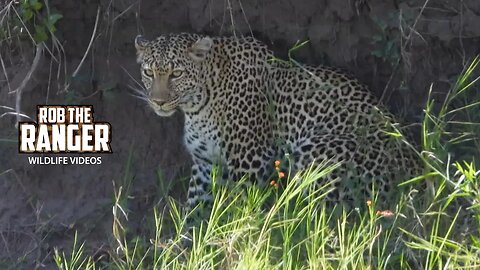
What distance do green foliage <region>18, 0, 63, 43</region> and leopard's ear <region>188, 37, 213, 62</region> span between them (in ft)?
3.14

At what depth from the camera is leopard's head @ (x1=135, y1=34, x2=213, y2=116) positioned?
30.0ft

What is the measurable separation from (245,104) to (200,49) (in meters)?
0.51

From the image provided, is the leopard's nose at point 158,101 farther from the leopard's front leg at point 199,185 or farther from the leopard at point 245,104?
the leopard's front leg at point 199,185

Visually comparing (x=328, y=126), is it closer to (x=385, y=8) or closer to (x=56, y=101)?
(x=385, y=8)

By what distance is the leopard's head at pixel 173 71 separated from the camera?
360 inches

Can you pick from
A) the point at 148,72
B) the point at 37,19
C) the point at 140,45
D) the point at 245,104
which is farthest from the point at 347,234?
the point at 37,19

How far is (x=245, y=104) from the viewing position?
9.31 m

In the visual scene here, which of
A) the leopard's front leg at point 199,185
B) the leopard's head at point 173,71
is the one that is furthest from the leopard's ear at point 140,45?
the leopard's front leg at point 199,185

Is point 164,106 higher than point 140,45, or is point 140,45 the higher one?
point 140,45

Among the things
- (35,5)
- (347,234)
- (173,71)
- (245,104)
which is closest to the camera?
(347,234)

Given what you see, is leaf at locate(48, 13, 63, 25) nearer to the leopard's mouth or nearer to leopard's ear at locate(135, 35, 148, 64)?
leopard's ear at locate(135, 35, 148, 64)

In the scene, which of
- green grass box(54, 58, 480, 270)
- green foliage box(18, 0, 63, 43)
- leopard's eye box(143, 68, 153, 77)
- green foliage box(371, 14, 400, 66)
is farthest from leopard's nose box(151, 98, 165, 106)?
green foliage box(371, 14, 400, 66)

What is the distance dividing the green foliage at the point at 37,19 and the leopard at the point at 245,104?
634 millimetres

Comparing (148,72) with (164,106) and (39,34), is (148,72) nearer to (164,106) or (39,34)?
(164,106)
